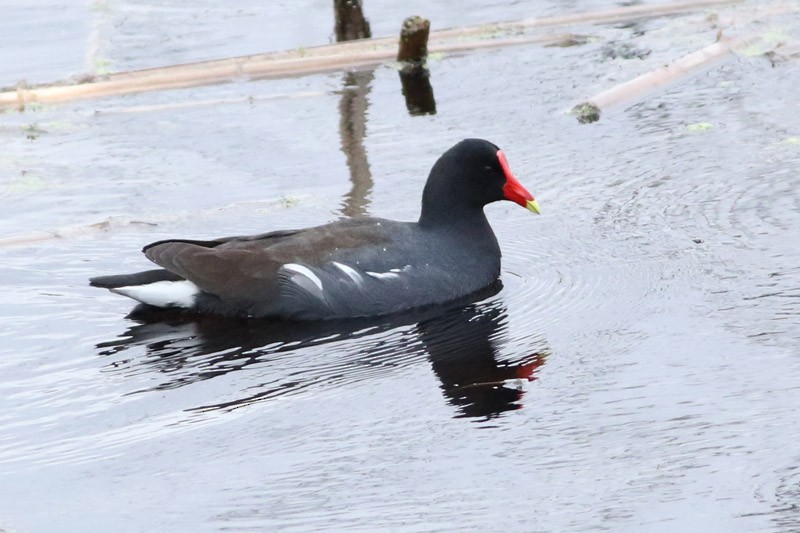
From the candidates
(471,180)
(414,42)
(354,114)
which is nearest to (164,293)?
(471,180)

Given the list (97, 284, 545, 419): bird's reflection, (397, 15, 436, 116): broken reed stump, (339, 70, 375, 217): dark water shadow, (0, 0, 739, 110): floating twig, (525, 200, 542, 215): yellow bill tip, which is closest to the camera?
(97, 284, 545, 419): bird's reflection

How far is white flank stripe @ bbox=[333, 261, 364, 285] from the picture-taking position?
236 inches

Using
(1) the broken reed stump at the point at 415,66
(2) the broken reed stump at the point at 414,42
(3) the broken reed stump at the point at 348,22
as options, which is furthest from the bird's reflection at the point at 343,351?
(3) the broken reed stump at the point at 348,22

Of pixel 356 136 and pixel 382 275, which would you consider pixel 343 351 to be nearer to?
pixel 382 275

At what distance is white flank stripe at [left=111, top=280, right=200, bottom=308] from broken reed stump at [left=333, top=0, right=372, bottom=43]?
4.21m

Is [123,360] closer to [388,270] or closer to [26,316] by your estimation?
[26,316]

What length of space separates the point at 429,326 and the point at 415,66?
3.80 meters

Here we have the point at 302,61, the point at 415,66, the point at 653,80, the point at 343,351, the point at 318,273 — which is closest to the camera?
the point at 343,351

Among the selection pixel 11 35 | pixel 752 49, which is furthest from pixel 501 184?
pixel 11 35

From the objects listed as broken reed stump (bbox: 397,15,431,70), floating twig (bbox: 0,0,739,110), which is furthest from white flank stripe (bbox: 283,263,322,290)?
broken reed stump (bbox: 397,15,431,70)

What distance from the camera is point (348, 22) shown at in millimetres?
10008

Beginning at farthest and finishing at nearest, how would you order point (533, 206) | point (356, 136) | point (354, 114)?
point (354, 114) < point (356, 136) < point (533, 206)

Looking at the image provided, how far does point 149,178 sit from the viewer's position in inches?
303

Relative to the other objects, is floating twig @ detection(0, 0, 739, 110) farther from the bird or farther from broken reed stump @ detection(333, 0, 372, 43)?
the bird
